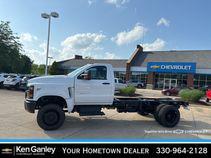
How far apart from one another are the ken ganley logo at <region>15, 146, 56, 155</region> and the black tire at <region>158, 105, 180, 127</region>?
17.8ft

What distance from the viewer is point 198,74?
46812mm

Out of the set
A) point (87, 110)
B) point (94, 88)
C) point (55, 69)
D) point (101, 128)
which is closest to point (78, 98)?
point (87, 110)

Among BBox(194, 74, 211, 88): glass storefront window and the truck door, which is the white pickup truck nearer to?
the truck door

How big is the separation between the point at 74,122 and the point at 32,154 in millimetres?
4816

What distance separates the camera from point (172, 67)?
4850 centimetres

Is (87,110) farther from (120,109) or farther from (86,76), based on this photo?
(120,109)

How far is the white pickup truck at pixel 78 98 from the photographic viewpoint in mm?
8828

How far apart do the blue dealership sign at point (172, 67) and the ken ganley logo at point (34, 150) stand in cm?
4396

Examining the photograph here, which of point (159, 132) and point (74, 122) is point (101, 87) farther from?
point (159, 132)

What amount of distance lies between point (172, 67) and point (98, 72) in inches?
1605

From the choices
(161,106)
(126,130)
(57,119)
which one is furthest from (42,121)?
(161,106)

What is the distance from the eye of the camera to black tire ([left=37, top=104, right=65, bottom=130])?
870 cm

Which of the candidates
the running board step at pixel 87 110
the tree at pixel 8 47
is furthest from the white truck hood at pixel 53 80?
the tree at pixel 8 47

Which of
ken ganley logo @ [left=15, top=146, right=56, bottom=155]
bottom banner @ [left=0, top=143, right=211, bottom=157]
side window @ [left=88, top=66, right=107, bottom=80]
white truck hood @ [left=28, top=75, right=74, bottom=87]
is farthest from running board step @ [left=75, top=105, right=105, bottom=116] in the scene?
ken ganley logo @ [left=15, top=146, right=56, bottom=155]
